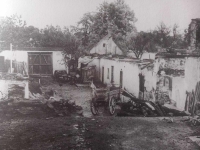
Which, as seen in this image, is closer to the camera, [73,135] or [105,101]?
[73,135]

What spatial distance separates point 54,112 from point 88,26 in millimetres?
877

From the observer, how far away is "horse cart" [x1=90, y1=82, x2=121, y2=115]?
7.91ft

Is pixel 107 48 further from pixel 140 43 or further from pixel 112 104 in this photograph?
pixel 112 104

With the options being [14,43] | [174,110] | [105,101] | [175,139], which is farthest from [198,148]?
[14,43]

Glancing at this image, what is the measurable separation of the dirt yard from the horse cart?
0.20 ft

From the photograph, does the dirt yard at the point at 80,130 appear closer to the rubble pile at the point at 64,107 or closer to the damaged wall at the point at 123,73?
the rubble pile at the point at 64,107

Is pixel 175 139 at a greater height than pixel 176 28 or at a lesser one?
lesser

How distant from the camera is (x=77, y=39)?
234 centimetres

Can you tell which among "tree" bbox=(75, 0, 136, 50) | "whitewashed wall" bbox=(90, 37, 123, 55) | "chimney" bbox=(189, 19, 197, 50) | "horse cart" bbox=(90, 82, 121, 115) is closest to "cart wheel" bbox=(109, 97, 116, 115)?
"horse cart" bbox=(90, 82, 121, 115)

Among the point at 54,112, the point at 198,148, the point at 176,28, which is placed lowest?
the point at 198,148

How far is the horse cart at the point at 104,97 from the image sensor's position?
7.91 feet

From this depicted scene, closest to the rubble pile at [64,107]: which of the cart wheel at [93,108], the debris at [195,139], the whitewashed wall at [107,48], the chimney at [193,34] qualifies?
the cart wheel at [93,108]

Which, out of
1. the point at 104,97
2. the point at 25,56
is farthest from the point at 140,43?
the point at 25,56

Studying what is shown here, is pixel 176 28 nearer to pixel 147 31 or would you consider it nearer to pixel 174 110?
pixel 147 31
